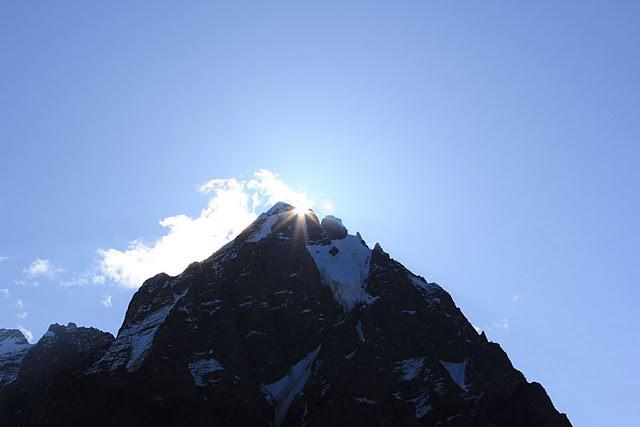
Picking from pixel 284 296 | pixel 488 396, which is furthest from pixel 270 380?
pixel 488 396

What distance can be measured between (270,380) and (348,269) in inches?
1526

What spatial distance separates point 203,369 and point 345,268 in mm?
48680

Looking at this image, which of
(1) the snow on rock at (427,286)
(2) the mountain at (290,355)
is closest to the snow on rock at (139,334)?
(2) the mountain at (290,355)

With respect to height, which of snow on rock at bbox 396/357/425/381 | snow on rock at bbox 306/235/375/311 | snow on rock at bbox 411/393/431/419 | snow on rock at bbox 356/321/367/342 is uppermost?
snow on rock at bbox 306/235/375/311

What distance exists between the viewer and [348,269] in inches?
7141

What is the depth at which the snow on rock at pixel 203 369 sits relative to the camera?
143m

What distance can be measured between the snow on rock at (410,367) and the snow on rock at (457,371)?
6.31 meters

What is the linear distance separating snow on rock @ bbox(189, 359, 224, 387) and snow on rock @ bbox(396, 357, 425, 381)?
36.2 meters

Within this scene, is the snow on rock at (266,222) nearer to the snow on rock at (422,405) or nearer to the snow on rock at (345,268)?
the snow on rock at (345,268)

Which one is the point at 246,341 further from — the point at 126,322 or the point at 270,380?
the point at 126,322

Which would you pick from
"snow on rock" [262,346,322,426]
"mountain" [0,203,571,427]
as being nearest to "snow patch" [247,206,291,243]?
"mountain" [0,203,571,427]

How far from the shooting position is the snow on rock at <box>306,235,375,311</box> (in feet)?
564

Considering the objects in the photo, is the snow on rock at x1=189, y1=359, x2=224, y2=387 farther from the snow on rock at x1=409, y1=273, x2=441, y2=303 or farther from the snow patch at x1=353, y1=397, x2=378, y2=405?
the snow on rock at x1=409, y1=273, x2=441, y2=303

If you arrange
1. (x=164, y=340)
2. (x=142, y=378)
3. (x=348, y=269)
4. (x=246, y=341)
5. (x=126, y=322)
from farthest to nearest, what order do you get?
(x=348, y=269) < (x=126, y=322) < (x=246, y=341) < (x=164, y=340) < (x=142, y=378)
